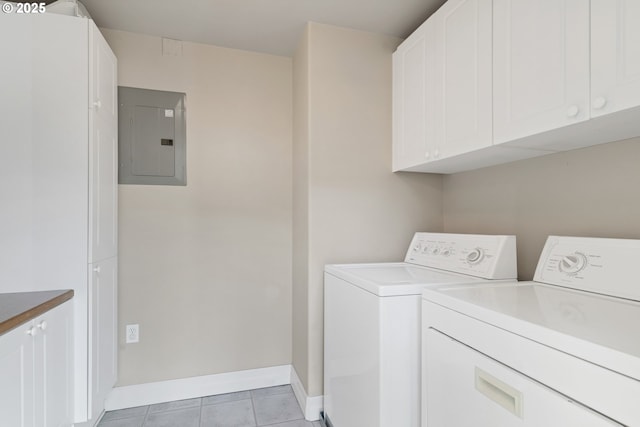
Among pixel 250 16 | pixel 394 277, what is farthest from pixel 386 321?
pixel 250 16

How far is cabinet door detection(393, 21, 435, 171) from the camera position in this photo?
5.33 ft

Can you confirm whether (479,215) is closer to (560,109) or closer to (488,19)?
(560,109)

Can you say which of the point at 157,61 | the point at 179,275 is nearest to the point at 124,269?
the point at 179,275

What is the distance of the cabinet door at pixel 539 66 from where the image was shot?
3.14 feet

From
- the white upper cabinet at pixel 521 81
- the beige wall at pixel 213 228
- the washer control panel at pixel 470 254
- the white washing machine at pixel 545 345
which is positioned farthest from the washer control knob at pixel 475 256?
the beige wall at pixel 213 228

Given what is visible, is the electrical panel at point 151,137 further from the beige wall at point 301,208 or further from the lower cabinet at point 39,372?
the lower cabinet at point 39,372

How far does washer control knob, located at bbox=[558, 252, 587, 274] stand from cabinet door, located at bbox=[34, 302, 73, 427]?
2.03 metres

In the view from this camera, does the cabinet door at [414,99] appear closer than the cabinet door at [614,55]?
No

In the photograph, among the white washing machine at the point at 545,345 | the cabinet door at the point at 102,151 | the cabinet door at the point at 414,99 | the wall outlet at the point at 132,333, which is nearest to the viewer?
the white washing machine at the point at 545,345

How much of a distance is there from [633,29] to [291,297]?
2.11 metres

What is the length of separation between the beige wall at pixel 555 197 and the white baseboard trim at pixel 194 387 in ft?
5.51

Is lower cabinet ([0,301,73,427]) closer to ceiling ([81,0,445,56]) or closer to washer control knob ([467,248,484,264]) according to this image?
ceiling ([81,0,445,56])

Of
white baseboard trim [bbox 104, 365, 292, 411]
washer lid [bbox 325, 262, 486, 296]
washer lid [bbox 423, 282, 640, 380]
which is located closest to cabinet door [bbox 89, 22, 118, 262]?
white baseboard trim [bbox 104, 365, 292, 411]

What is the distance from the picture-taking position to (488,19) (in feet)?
4.13
